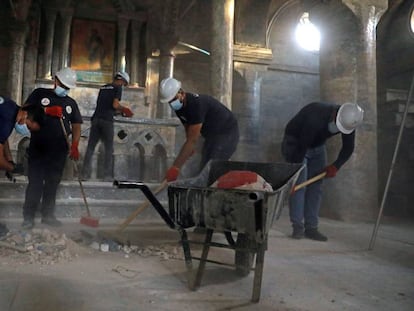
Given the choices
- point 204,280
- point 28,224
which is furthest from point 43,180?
point 204,280

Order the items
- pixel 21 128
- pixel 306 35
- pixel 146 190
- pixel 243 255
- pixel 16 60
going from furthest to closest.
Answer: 1. pixel 306 35
2. pixel 16 60
3. pixel 21 128
4. pixel 243 255
5. pixel 146 190

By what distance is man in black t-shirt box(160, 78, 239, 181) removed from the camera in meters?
4.12

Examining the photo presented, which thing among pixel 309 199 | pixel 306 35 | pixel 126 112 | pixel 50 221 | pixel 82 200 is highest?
pixel 306 35

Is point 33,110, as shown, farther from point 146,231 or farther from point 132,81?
point 132,81

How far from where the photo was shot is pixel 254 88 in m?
11.9

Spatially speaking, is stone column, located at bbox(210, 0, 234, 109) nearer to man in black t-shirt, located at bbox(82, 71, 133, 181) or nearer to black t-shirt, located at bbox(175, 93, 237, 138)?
man in black t-shirt, located at bbox(82, 71, 133, 181)

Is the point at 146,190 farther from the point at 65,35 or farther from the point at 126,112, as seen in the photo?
the point at 65,35

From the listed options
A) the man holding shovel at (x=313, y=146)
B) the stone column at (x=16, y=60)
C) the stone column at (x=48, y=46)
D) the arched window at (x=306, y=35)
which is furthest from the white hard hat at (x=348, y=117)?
the arched window at (x=306, y=35)

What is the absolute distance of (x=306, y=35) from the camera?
13.6 meters

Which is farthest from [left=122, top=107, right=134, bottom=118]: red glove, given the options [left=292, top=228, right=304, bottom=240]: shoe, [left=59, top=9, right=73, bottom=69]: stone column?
[left=59, top=9, right=73, bottom=69]: stone column

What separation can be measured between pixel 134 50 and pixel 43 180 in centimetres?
753

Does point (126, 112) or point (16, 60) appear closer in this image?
point (126, 112)

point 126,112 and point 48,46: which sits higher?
point 48,46

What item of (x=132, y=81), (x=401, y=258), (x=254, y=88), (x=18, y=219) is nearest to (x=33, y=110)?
(x=18, y=219)
